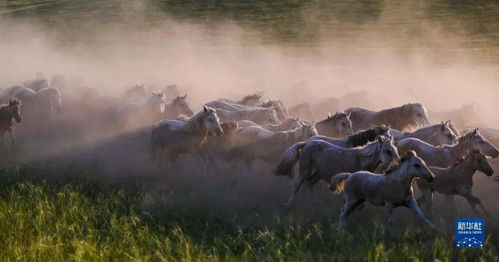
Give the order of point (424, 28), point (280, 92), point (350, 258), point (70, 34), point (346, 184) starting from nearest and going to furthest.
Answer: point (350, 258) → point (346, 184) → point (280, 92) → point (424, 28) → point (70, 34)

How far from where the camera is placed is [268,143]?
16.8m

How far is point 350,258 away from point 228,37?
209ft

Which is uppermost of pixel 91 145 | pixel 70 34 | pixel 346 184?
pixel 346 184

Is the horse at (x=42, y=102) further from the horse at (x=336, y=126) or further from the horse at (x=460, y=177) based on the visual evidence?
the horse at (x=460, y=177)

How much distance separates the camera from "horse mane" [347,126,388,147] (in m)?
14.2

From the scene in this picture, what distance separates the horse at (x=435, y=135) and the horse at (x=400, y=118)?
242 cm

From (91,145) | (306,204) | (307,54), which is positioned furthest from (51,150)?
(307,54)

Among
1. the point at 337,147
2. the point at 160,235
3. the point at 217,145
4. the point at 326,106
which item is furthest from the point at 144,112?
the point at 160,235

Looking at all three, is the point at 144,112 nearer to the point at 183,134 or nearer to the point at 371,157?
the point at 183,134

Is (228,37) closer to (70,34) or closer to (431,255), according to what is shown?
(70,34)

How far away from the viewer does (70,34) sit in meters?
79.7

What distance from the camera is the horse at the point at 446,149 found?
14188mm

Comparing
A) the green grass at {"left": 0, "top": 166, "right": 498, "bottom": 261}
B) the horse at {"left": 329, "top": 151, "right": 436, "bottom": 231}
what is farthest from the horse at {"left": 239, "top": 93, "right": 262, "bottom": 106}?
the horse at {"left": 329, "top": 151, "right": 436, "bottom": 231}

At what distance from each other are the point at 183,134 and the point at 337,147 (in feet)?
17.5
